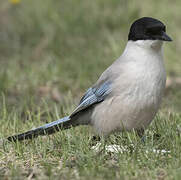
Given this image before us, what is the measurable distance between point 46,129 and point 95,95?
0.62m

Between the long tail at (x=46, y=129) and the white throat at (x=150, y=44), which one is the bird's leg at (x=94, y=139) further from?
the white throat at (x=150, y=44)

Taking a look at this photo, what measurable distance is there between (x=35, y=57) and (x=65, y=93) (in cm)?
152

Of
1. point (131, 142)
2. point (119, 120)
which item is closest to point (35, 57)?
point (119, 120)

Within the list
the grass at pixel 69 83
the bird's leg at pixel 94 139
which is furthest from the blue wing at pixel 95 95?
the bird's leg at pixel 94 139

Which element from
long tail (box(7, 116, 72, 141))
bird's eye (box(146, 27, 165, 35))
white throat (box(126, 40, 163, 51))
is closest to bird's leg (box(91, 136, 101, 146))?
long tail (box(7, 116, 72, 141))

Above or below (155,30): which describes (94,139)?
below

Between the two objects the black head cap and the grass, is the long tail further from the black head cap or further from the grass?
the black head cap

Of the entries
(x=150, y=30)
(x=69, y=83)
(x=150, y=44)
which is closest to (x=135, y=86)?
(x=150, y=44)

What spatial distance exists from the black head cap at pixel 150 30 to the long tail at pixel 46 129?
3.88 ft

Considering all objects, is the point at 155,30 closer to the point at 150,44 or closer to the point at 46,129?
the point at 150,44

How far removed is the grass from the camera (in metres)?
4.14

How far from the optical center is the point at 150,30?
4996mm

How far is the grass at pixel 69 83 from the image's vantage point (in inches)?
163

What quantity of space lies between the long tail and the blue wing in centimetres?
13
